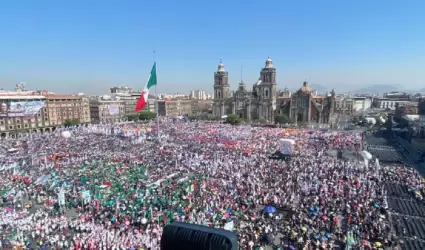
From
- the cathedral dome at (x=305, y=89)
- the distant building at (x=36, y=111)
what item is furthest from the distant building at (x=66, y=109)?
the cathedral dome at (x=305, y=89)

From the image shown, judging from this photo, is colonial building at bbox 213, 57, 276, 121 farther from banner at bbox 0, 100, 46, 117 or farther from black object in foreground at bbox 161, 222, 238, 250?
black object in foreground at bbox 161, 222, 238, 250

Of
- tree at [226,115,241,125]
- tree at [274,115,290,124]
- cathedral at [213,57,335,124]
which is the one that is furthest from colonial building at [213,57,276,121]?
tree at [226,115,241,125]

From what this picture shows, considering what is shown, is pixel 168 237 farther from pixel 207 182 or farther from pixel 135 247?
pixel 207 182

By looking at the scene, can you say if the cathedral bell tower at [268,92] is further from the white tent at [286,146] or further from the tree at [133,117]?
the white tent at [286,146]

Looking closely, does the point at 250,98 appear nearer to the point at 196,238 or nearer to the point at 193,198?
the point at 193,198

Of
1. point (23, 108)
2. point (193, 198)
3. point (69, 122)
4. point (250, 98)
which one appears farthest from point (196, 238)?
point (250, 98)

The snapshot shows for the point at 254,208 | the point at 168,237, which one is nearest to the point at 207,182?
the point at 254,208

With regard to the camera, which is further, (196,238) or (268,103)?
(268,103)
